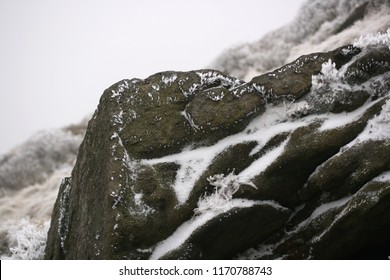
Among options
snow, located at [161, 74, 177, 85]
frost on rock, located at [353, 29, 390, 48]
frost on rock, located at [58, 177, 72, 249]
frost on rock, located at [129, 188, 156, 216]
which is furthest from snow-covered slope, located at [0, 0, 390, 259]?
frost on rock, located at [58, 177, 72, 249]

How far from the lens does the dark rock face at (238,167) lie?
5051 millimetres

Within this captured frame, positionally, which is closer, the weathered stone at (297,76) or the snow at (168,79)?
the weathered stone at (297,76)

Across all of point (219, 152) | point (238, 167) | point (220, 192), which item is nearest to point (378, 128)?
point (238, 167)

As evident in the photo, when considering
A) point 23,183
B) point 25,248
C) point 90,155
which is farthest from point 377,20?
point 23,183

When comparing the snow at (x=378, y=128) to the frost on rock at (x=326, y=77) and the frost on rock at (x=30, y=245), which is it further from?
the frost on rock at (x=30, y=245)

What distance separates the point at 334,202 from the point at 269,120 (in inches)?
59.8

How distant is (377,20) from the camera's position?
504 inches

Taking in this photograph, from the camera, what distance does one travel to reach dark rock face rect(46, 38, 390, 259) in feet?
16.6

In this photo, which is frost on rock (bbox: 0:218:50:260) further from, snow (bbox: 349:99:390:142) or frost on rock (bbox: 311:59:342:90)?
snow (bbox: 349:99:390:142)

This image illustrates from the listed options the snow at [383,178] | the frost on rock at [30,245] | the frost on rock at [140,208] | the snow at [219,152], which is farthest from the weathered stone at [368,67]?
the frost on rock at [30,245]

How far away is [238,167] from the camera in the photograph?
5.63 meters

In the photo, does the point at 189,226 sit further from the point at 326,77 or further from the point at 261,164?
the point at 326,77

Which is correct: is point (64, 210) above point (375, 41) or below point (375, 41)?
below

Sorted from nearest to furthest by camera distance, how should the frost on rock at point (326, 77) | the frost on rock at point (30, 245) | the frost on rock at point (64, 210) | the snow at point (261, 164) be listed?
the snow at point (261, 164) < the frost on rock at point (326, 77) < the frost on rock at point (64, 210) < the frost on rock at point (30, 245)
